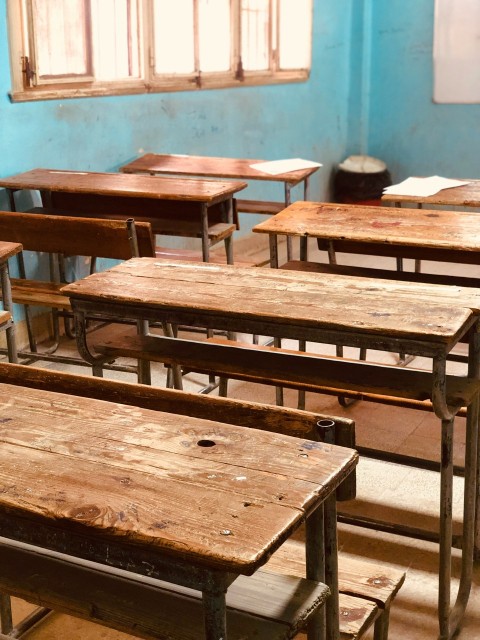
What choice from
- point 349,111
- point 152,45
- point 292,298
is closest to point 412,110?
point 349,111

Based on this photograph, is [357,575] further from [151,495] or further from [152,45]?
[152,45]

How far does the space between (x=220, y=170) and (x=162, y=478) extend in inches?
144

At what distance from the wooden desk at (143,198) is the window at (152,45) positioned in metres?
0.48

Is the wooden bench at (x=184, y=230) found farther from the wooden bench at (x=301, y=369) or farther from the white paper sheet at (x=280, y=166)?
the wooden bench at (x=301, y=369)

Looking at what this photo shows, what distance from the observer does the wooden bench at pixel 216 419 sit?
144cm

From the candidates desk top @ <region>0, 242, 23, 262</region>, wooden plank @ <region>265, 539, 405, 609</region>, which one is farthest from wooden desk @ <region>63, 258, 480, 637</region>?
desk top @ <region>0, 242, 23, 262</region>

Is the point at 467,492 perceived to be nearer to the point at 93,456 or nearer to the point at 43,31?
the point at 93,456

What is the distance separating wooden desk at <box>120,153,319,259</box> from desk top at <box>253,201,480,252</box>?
3.94 feet

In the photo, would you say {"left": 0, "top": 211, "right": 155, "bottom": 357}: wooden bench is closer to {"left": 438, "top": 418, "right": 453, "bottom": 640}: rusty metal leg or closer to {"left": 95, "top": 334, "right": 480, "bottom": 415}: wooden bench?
{"left": 95, "top": 334, "right": 480, "bottom": 415}: wooden bench

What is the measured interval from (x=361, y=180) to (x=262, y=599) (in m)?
6.06

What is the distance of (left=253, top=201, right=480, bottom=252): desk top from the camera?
9.36ft

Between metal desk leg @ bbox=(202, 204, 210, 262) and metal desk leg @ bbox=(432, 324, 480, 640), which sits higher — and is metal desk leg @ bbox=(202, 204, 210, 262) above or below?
above

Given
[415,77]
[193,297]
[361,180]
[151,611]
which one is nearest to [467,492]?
[193,297]

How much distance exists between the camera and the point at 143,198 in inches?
170
